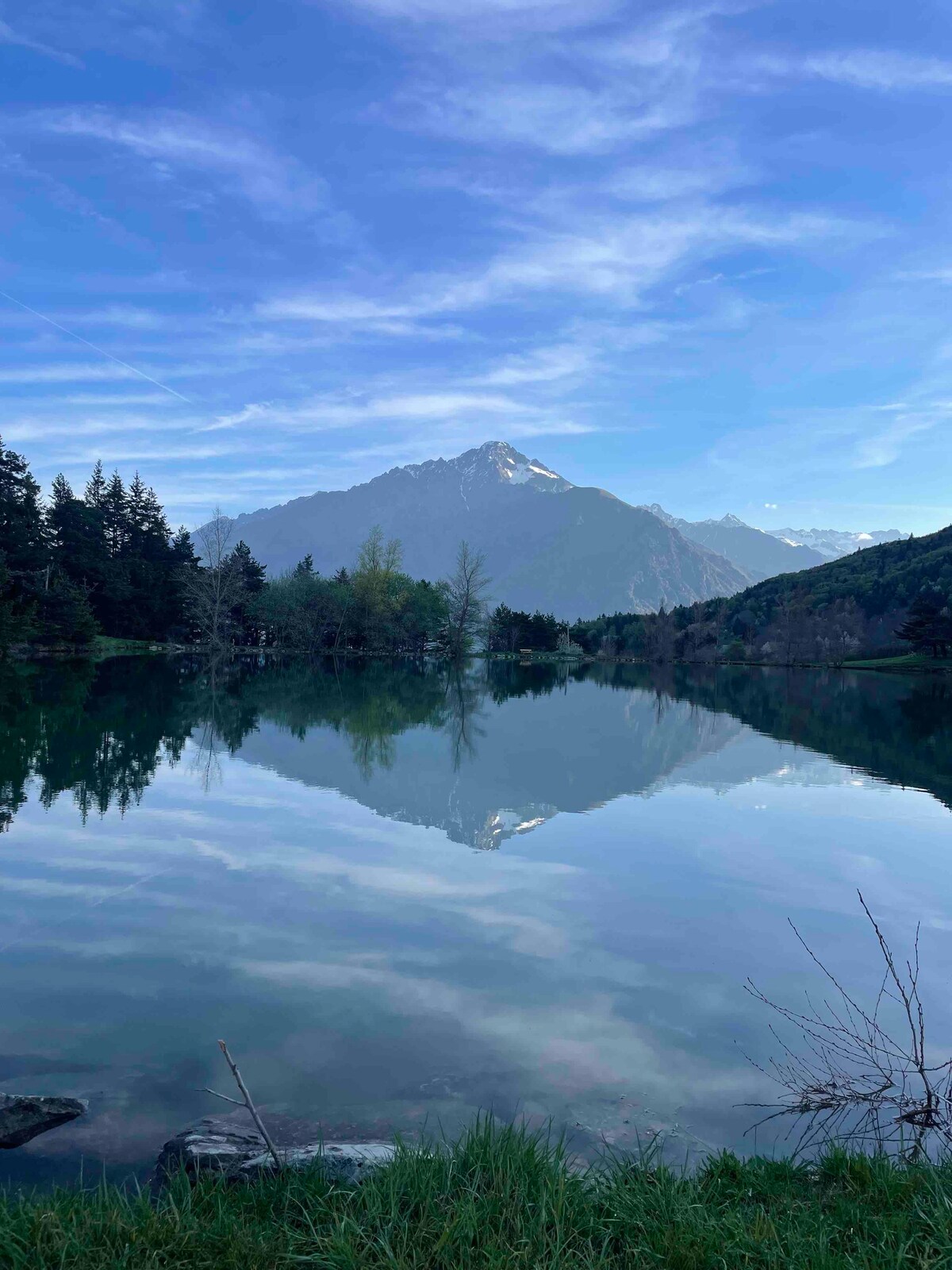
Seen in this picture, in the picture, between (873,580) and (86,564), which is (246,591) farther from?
(873,580)

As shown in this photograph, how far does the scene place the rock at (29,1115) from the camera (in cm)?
510

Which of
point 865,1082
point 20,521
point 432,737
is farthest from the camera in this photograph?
point 20,521

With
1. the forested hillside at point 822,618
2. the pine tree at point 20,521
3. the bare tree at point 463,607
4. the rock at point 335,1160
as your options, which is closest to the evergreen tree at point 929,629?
the forested hillside at point 822,618

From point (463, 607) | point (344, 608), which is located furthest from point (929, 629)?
point (344, 608)

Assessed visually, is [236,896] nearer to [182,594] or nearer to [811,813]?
[811,813]

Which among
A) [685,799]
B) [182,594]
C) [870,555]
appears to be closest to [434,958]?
[685,799]

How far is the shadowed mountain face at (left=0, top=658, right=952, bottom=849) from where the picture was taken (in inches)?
637

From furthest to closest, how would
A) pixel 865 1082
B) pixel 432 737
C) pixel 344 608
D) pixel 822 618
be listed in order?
pixel 822 618
pixel 344 608
pixel 432 737
pixel 865 1082

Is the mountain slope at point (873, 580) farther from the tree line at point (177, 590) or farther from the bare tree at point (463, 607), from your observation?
the tree line at point (177, 590)

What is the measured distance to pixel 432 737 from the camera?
2517 centimetres

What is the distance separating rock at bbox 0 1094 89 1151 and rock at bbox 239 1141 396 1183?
1589 millimetres

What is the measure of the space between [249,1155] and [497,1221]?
1.63 meters

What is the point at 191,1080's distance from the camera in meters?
5.89

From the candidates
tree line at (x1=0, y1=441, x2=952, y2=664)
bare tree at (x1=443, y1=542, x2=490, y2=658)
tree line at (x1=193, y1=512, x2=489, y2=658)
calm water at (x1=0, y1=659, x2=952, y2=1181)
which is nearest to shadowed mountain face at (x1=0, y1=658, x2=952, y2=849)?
calm water at (x1=0, y1=659, x2=952, y2=1181)
